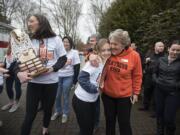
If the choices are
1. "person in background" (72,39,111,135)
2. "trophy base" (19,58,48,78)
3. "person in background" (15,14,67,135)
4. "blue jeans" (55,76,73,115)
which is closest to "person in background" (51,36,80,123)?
"blue jeans" (55,76,73,115)

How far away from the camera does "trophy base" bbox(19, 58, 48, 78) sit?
14.8 feet

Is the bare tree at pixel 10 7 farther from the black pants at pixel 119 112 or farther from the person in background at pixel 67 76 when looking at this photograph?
the black pants at pixel 119 112

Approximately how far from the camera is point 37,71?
4625 mm

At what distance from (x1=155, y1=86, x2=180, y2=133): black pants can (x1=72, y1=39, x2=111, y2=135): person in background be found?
60.8 inches

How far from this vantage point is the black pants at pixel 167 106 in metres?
5.38

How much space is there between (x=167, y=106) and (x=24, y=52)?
2495mm

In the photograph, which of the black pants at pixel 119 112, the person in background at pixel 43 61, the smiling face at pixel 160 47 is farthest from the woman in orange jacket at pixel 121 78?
the smiling face at pixel 160 47

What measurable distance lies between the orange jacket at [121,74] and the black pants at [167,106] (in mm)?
1107

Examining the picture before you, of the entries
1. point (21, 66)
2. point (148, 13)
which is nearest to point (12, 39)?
point (21, 66)

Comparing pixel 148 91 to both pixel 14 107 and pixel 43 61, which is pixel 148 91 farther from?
pixel 43 61

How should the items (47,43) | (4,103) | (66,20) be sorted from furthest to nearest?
(66,20) → (4,103) → (47,43)

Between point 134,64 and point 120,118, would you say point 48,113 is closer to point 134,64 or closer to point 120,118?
point 120,118

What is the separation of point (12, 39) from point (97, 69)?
47.9 inches

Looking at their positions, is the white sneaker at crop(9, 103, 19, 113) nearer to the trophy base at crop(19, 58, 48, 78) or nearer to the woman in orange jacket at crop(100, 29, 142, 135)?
the trophy base at crop(19, 58, 48, 78)
